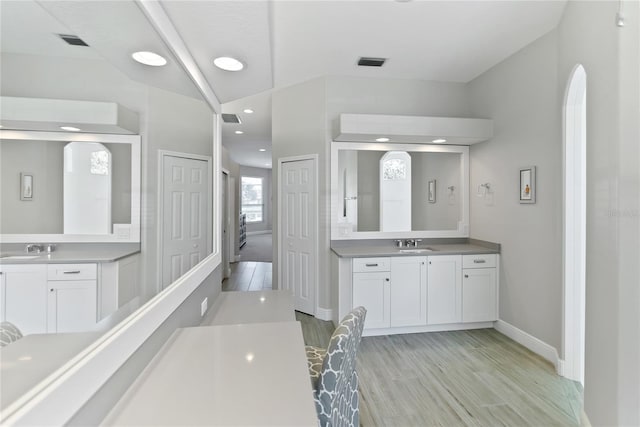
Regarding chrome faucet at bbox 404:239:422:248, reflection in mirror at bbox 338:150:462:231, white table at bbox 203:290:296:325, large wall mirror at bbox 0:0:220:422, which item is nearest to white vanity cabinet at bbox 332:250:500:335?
chrome faucet at bbox 404:239:422:248

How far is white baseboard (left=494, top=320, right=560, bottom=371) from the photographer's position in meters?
2.76

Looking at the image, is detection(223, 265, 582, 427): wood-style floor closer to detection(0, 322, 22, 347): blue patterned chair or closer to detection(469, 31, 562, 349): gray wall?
detection(469, 31, 562, 349): gray wall

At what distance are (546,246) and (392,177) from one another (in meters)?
1.72

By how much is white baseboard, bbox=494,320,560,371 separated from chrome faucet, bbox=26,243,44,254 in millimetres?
3424

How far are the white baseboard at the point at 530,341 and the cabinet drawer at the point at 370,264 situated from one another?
4.62 feet

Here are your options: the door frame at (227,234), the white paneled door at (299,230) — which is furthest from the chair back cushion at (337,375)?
the door frame at (227,234)

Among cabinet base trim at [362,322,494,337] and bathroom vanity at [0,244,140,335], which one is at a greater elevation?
bathroom vanity at [0,244,140,335]

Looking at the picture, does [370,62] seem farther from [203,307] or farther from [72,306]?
[72,306]

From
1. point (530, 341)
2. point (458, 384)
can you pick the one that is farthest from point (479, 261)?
point (458, 384)

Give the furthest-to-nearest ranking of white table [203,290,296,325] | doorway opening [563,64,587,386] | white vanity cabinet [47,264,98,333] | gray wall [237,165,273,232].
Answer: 1. gray wall [237,165,273,232]
2. doorway opening [563,64,587,386]
3. white table [203,290,296,325]
4. white vanity cabinet [47,264,98,333]

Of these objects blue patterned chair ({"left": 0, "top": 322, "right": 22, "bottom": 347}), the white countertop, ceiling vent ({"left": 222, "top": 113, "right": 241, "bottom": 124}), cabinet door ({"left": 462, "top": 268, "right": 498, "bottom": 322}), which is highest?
ceiling vent ({"left": 222, "top": 113, "right": 241, "bottom": 124})

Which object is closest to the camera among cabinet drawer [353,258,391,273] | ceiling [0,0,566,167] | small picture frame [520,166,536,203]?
ceiling [0,0,566,167]

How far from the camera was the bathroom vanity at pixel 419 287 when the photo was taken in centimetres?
332

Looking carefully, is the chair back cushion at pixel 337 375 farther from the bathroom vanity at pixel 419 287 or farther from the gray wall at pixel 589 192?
the bathroom vanity at pixel 419 287
